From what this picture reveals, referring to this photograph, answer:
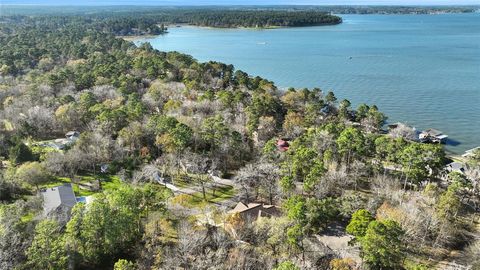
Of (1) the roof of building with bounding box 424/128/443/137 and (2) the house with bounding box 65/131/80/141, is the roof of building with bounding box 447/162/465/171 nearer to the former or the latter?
(1) the roof of building with bounding box 424/128/443/137

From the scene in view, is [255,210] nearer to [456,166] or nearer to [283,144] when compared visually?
[283,144]

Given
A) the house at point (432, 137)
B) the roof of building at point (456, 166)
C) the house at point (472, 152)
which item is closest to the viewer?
the house at point (472, 152)

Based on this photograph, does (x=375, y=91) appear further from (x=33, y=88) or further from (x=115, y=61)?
(x=33, y=88)

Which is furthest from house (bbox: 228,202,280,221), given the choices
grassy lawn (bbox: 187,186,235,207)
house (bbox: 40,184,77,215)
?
house (bbox: 40,184,77,215)

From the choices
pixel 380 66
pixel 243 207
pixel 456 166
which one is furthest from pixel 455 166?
pixel 380 66

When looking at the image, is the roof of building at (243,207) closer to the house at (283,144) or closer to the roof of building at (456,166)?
the house at (283,144)

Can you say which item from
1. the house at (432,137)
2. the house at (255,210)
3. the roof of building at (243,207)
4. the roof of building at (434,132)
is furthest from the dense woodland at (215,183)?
the roof of building at (434,132)
